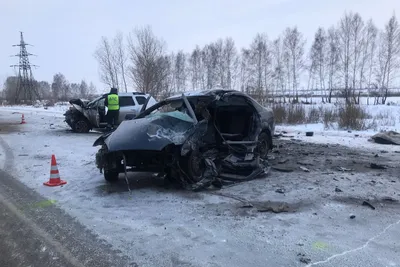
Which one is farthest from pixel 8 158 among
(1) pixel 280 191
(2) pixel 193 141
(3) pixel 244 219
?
(3) pixel 244 219

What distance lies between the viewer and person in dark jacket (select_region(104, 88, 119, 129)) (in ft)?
47.7

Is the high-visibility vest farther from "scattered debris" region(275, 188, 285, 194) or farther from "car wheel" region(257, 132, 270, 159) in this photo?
"scattered debris" region(275, 188, 285, 194)

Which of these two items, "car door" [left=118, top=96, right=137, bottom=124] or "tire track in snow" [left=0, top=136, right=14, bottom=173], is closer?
"tire track in snow" [left=0, top=136, right=14, bottom=173]

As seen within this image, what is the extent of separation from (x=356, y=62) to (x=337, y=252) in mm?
45457

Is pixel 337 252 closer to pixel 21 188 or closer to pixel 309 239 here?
pixel 309 239

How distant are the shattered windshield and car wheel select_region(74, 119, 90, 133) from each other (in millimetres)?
9565

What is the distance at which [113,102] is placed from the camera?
14.6m

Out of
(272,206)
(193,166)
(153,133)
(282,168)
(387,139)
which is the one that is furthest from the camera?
(387,139)

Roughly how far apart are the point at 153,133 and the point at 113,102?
9254 mm

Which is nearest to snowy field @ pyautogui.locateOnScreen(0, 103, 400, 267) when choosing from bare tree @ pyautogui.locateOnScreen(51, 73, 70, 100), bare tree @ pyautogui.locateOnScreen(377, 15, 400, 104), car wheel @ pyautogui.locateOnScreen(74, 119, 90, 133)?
car wheel @ pyautogui.locateOnScreen(74, 119, 90, 133)

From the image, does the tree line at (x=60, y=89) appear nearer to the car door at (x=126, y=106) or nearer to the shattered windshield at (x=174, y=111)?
the car door at (x=126, y=106)

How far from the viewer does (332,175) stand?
275 inches

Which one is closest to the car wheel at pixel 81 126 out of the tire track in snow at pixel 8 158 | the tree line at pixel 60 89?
the tire track in snow at pixel 8 158

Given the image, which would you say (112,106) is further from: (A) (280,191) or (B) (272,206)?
(B) (272,206)
